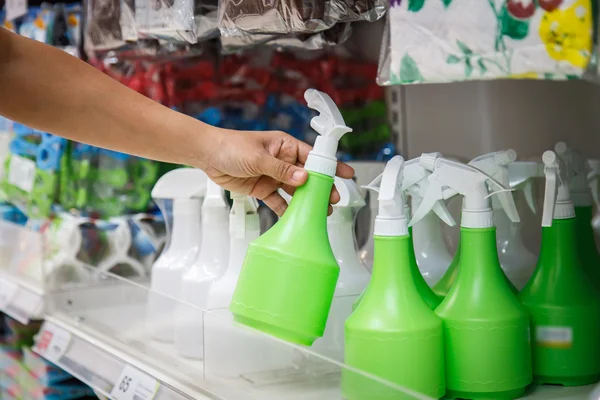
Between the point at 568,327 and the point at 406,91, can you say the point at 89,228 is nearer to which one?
the point at 406,91

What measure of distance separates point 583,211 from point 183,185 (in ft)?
2.47

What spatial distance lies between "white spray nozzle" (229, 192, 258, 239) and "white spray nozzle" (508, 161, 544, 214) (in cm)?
42

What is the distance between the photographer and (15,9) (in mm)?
2270

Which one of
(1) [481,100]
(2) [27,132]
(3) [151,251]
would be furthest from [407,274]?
(2) [27,132]

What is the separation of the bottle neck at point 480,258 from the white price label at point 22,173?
4.85 feet

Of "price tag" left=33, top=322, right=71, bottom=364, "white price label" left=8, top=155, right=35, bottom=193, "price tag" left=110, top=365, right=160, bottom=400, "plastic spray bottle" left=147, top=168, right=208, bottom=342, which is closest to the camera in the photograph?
"price tag" left=110, top=365, right=160, bottom=400

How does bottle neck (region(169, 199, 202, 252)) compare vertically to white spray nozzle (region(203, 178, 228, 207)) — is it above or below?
below

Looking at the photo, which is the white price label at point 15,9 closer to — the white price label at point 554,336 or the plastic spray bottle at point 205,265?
the plastic spray bottle at point 205,265

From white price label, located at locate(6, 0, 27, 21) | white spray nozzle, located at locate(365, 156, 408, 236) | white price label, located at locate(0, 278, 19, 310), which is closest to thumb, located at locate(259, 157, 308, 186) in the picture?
white spray nozzle, located at locate(365, 156, 408, 236)

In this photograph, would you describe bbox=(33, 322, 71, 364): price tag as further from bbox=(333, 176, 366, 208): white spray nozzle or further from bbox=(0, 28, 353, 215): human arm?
bbox=(333, 176, 366, 208): white spray nozzle

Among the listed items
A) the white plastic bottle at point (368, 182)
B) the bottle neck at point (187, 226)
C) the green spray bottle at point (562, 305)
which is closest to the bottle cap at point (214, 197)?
the bottle neck at point (187, 226)

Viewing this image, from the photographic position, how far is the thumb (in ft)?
3.27

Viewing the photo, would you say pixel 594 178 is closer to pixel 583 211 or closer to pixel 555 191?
pixel 583 211

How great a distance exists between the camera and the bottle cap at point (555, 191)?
0.98m
